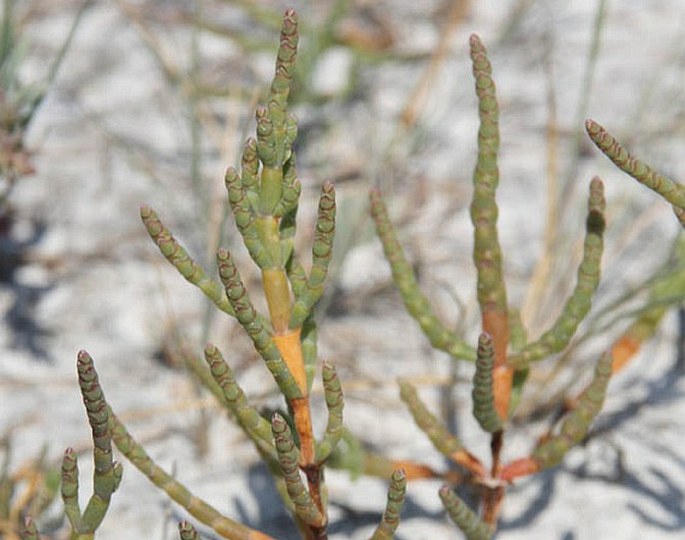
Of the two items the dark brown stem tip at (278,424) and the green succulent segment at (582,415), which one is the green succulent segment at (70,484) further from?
the green succulent segment at (582,415)

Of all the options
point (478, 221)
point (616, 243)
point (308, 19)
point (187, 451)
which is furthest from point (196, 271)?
point (308, 19)

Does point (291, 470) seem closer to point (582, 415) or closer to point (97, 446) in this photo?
point (97, 446)

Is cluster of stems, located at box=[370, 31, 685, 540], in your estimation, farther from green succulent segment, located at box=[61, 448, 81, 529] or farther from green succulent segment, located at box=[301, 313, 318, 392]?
green succulent segment, located at box=[61, 448, 81, 529]

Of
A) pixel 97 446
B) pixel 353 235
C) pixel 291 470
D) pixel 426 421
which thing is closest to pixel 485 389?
pixel 426 421

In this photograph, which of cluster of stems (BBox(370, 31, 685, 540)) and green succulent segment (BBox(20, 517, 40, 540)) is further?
cluster of stems (BBox(370, 31, 685, 540))

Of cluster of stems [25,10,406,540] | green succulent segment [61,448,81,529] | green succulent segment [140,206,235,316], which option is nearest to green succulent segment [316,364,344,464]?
cluster of stems [25,10,406,540]

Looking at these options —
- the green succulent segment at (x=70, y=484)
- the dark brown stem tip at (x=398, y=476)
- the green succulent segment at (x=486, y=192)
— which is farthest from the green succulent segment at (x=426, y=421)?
the green succulent segment at (x=70, y=484)

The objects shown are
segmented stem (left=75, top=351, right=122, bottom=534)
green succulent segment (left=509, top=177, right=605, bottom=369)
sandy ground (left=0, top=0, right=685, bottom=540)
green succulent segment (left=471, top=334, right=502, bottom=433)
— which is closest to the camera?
segmented stem (left=75, top=351, right=122, bottom=534)
